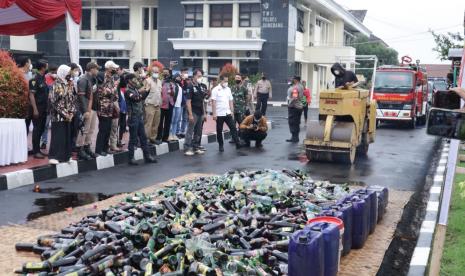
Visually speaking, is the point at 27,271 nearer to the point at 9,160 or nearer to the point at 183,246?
the point at 183,246

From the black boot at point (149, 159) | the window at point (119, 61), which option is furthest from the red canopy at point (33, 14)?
the window at point (119, 61)

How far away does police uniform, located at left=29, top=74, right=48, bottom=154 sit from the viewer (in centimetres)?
1066

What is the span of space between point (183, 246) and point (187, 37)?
117ft

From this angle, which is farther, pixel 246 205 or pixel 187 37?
pixel 187 37

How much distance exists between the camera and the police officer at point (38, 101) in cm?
1060

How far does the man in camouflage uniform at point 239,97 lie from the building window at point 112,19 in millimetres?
27869

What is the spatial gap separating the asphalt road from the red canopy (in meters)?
4.35

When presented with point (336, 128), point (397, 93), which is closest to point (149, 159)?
point (336, 128)

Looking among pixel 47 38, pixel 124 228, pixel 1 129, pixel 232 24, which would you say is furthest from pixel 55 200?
pixel 47 38

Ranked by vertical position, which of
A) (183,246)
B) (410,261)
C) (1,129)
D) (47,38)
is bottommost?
(410,261)

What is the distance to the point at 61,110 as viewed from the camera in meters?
9.96

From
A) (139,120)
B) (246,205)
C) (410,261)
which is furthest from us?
(139,120)

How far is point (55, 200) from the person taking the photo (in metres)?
8.23

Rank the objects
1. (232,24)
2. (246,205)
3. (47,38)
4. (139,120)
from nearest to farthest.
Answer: (246,205), (139,120), (232,24), (47,38)
